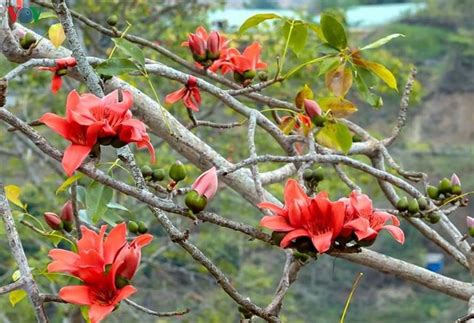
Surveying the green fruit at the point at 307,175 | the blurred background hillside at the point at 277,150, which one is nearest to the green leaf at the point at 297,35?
the green fruit at the point at 307,175

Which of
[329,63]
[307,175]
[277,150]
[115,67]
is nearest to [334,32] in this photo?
[329,63]

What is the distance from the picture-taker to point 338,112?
999 millimetres

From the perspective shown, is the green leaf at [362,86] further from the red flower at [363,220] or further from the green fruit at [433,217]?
the red flower at [363,220]

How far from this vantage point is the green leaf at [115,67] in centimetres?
75

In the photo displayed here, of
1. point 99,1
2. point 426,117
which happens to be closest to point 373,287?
point 426,117

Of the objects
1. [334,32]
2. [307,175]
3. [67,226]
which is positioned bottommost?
[67,226]

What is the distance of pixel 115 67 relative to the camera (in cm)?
75

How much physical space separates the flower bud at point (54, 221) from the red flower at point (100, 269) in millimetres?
346

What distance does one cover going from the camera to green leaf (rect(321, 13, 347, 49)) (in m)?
0.92

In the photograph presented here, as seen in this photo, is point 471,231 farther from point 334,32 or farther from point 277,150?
point 277,150

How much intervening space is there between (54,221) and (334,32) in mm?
360

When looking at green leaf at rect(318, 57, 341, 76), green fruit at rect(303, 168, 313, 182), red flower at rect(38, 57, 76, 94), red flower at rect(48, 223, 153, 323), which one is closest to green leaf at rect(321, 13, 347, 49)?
green leaf at rect(318, 57, 341, 76)

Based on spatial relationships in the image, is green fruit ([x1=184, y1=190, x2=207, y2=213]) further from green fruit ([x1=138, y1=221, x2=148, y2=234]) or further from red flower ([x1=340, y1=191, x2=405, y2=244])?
green fruit ([x1=138, y1=221, x2=148, y2=234])

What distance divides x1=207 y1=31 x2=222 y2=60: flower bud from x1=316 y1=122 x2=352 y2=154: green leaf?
0.18 meters
